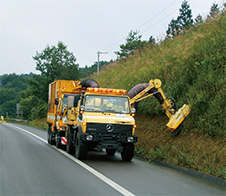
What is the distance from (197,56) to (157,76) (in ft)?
11.7

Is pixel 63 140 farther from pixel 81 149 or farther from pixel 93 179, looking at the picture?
pixel 93 179

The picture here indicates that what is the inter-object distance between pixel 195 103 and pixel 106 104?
3.72 metres

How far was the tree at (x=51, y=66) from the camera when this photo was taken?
6531 centimetres

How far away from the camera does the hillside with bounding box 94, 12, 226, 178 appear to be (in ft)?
38.3

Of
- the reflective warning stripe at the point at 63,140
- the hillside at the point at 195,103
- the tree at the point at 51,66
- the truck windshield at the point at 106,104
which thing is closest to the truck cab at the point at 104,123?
the truck windshield at the point at 106,104

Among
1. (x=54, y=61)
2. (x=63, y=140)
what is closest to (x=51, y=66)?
(x=54, y=61)

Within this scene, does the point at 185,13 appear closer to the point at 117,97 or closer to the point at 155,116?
the point at 155,116

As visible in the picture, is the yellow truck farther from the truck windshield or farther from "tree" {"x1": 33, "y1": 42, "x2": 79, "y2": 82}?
"tree" {"x1": 33, "y1": 42, "x2": 79, "y2": 82}

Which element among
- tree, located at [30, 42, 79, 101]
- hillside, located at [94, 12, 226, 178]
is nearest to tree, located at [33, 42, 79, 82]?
tree, located at [30, 42, 79, 101]

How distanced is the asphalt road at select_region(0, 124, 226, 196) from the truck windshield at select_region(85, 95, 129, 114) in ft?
6.67

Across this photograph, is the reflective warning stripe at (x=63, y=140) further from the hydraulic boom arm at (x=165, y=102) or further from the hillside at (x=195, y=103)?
the hydraulic boom arm at (x=165, y=102)

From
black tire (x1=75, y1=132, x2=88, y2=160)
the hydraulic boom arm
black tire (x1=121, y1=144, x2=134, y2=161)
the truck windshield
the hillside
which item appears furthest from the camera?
the hydraulic boom arm

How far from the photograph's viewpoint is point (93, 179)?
941 centimetres

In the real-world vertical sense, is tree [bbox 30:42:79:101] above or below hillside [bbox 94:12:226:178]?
above
